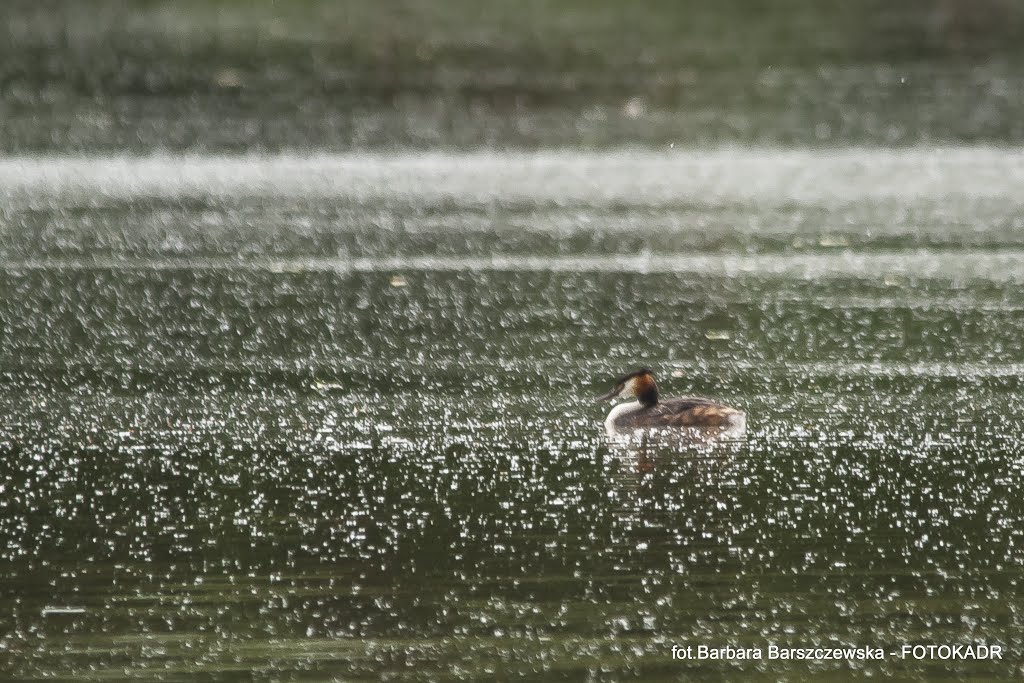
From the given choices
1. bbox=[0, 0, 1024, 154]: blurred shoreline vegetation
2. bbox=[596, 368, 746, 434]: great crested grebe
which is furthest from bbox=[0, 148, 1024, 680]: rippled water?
bbox=[0, 0, 1024, 154]: blurred shoreline vegetation

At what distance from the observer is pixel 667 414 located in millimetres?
10461

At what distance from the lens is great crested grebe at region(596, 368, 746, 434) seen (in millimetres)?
10297

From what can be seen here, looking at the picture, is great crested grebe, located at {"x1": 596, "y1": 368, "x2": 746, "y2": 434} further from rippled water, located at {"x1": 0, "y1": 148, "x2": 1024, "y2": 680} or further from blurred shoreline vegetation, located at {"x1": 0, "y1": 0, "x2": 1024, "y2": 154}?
blurred shoreline vegetation, located at {"x1": 0, "y1": 0, "x2": 1024, "y2": 154}

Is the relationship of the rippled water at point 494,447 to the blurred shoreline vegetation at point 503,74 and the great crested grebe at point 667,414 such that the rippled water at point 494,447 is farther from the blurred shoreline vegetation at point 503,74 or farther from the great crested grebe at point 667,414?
the blurred shoreline vegetation at point 503,74

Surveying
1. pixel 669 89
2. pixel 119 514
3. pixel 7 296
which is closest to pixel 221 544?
pixel 119 514

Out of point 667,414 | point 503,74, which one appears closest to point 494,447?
point 667,414

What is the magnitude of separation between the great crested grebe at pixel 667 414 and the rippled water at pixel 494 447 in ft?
0.64

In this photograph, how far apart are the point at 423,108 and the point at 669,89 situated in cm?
432

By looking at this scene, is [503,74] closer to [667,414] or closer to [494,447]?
[667,414]

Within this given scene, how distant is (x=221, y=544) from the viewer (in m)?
8.22

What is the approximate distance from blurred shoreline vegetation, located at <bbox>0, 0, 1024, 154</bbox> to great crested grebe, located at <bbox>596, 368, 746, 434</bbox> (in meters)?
15.6

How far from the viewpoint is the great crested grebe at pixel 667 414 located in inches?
405

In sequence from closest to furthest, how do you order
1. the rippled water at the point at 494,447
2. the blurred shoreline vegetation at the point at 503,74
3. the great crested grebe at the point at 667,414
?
1. the rippled water at the point at 494,447
2. the great crested grebe at the point at 667,414
3. the blurred shoreline vegetation at the point at 503,74

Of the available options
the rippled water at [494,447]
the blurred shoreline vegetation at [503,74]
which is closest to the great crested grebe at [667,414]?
the rippled water at [494,447]
